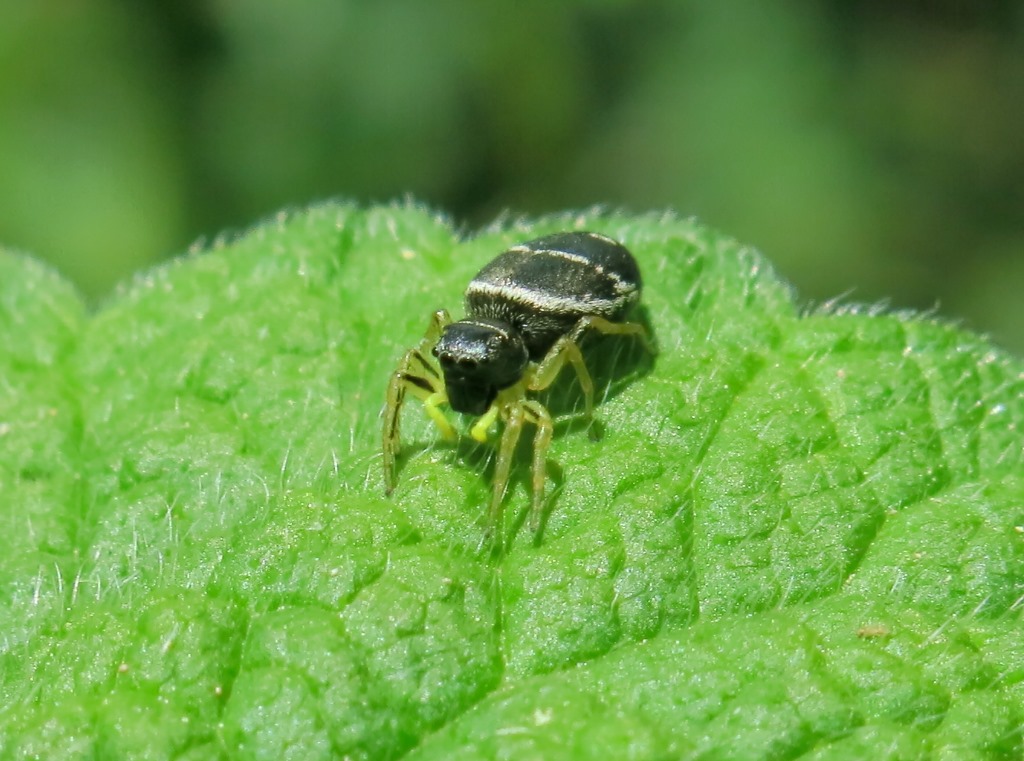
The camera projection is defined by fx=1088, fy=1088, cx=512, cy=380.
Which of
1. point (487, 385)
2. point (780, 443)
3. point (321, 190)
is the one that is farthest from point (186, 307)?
point (321, 190)

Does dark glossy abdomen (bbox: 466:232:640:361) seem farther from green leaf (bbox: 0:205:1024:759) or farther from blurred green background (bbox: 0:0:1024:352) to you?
blurred green background (bbox: 0:0:1024:352)

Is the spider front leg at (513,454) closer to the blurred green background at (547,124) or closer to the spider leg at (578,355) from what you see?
the spider leg at (578,355)

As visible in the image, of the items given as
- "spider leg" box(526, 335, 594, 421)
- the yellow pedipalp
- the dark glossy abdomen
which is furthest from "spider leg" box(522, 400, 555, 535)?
the dark glossy abdomen

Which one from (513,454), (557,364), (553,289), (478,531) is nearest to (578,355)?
(557,364)

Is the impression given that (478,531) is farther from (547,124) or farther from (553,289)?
(547,124)

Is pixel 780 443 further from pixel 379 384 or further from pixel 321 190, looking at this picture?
pixel 321 190

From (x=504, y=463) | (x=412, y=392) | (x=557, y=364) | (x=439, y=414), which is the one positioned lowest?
(x=504, y=463)
